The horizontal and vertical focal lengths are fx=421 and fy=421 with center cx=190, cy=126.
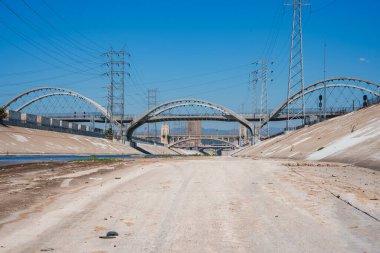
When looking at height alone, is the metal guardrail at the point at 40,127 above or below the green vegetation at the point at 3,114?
below

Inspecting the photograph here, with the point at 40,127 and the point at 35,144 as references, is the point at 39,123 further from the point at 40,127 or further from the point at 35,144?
the point at 35,144

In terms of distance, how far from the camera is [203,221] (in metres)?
8.12

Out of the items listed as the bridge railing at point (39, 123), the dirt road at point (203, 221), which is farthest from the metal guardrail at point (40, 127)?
the dirt road at point (203, 221)

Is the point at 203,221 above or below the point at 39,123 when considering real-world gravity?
below

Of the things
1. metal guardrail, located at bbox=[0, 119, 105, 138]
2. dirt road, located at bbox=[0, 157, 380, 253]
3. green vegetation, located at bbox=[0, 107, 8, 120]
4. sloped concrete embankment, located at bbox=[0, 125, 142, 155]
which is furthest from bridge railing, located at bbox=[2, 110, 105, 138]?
dirt road, located at bbox=[0, 157, 380, 253]

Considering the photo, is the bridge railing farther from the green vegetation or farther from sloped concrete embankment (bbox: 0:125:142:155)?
sloped concrete embankment (bbox: 0:125:142:155)

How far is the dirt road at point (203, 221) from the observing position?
6398 millimetres

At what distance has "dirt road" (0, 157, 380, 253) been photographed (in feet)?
21.0

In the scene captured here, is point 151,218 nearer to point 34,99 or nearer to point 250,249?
point 250,249

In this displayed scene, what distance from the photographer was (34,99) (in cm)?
17950

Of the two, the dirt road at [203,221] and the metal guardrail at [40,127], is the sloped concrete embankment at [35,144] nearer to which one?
the metal guardrail at [40,127]

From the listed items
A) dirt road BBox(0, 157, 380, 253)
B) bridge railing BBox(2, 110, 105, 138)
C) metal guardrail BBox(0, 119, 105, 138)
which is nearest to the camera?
dirt road BBox(0, 157, 380, 253)

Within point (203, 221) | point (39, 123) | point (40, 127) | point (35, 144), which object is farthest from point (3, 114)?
point (203, 221)

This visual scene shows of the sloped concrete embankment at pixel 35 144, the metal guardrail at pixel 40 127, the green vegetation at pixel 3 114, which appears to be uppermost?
the green vegetation at pixel 3 114
